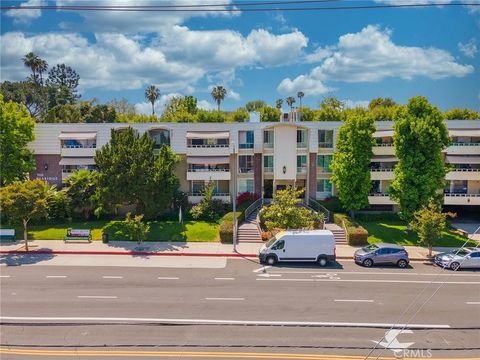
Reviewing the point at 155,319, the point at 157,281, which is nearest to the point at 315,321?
the point at 155,319

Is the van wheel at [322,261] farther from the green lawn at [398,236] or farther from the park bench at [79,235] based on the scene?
the park bench at [79,235]

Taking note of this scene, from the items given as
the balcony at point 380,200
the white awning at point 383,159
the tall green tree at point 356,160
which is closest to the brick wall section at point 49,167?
the tall green tree at point 356,160

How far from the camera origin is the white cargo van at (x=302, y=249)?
89.3 ft

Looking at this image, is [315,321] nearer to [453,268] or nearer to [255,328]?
[255,328]

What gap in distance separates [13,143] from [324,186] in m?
30.8

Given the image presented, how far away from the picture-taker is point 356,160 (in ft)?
118

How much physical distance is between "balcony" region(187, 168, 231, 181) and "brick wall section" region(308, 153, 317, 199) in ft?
28.0

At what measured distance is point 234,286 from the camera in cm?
2252

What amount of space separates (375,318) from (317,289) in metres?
4.51

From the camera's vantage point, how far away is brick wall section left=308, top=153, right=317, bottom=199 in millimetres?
42062

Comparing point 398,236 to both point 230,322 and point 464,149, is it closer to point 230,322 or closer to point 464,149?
point 464,149

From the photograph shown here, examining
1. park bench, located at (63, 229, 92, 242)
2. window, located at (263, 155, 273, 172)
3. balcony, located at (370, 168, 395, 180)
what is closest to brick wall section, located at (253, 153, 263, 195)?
window, located at (263, 155, 273, 172)

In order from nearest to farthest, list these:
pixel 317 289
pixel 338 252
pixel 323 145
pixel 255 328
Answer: pixel 255 328, pixel 317 289, pixel 338 252, pixel 323 145

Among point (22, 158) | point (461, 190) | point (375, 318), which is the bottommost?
point (375, 318)
